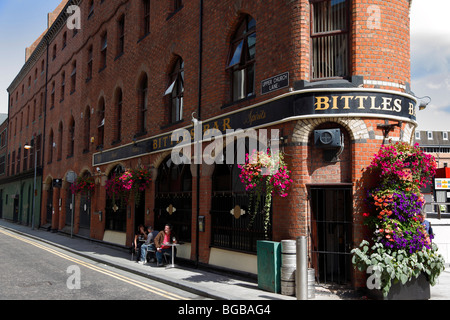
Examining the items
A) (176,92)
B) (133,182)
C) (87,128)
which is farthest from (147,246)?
(87,128)

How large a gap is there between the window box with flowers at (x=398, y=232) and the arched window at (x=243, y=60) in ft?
15.1

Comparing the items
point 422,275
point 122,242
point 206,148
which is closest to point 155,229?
point 122,242

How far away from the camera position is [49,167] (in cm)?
3178

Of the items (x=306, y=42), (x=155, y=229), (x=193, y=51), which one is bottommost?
(x=155, y=229)

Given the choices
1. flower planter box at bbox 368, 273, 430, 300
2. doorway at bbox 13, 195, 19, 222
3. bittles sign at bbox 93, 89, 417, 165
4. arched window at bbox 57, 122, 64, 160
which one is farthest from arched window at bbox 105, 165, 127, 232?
doorway at bbox 13, 195, 19, 222

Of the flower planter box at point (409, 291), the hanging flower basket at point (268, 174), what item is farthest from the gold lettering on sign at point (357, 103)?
the flower planter box at point (409, 291)

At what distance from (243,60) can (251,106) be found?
185 cm

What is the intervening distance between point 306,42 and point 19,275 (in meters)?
10.0

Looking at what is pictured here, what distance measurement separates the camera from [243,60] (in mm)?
12688

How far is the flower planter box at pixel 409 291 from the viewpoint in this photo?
29.0 feet

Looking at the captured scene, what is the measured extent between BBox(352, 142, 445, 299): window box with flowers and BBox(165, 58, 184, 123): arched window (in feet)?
28.0

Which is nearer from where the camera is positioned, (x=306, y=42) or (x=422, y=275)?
(x=422, y=275)

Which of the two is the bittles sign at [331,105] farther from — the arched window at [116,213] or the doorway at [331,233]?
the arched window at [116,213]
